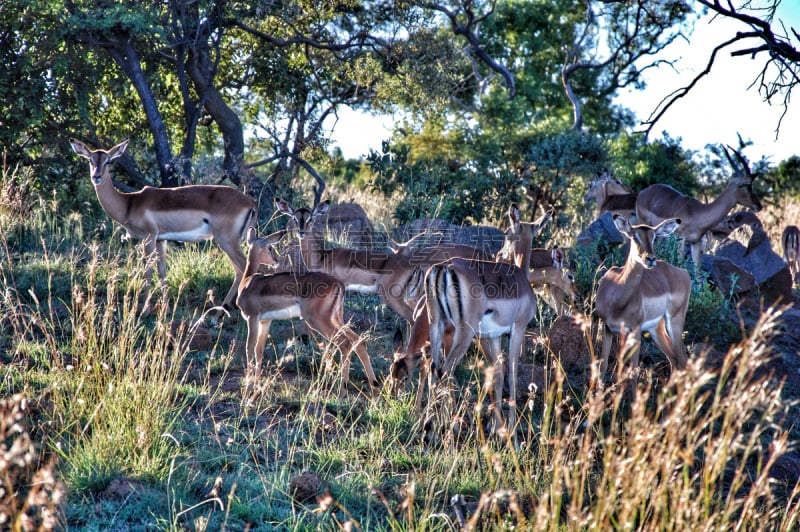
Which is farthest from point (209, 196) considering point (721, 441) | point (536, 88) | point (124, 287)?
point (536, 88)

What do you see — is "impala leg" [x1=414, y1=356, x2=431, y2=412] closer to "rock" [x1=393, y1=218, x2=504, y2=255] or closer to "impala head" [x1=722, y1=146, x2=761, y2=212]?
"rock" [x1=393, y1=218, x2=504, y2=255]

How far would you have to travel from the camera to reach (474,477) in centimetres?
489

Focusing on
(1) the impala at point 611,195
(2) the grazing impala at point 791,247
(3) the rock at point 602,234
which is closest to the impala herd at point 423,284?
Result: (3) the rock at point 602,234

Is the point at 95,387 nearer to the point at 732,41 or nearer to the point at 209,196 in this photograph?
the point at 209,196

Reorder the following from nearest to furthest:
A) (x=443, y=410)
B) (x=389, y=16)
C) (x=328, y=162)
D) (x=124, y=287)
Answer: (x=443, y=410), (x=124, y=287), (x=389, y=16), (x=328, y=162)

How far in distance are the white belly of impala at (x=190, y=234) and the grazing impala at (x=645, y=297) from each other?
4341 millimetres

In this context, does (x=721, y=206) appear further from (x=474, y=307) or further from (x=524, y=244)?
(x=474, y=307)

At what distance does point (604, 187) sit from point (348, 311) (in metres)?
6.53

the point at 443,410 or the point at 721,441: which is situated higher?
the point at 721,441

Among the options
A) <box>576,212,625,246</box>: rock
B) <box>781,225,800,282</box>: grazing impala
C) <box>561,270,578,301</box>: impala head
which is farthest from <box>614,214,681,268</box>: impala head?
<box>781,225,800,282</box>: grazing impala

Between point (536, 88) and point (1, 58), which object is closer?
point (1, 58)

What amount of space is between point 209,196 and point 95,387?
4.57m

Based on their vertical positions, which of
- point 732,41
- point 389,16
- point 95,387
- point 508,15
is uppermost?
point 508,15

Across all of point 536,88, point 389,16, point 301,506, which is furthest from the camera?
point 536,88
